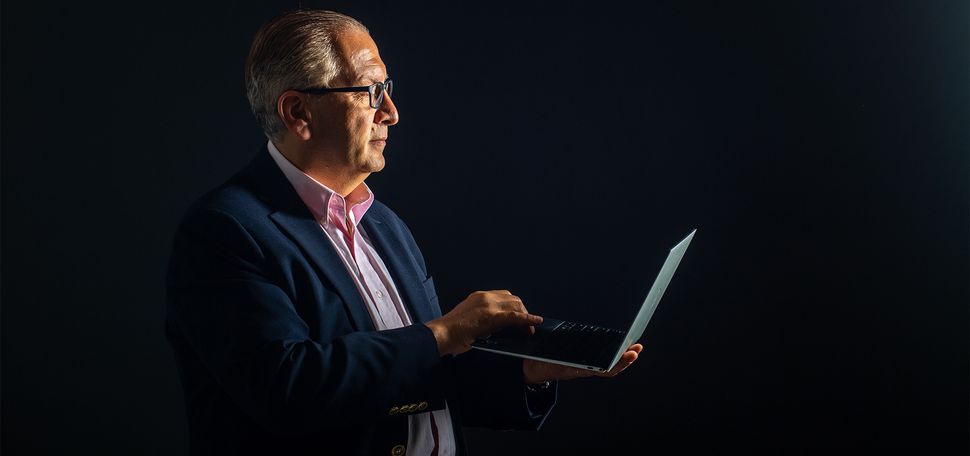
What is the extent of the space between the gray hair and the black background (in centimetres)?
112

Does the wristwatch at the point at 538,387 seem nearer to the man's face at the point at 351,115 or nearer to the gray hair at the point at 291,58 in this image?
the man's face at the point at 351,115

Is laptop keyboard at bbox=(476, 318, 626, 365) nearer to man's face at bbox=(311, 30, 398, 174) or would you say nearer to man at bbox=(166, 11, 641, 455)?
man at bbox=(166, 11, 641, 455)

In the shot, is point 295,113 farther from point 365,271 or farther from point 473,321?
point 473,321

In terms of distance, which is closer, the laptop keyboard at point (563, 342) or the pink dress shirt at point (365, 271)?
the laptop keyboard at point (563, 342)

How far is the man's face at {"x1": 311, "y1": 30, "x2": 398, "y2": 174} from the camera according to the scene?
1.69 meters

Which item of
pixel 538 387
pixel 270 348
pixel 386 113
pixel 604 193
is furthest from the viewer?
pixel 604 193

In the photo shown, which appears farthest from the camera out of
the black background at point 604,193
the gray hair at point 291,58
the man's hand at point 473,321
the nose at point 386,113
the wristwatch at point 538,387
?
the black background at point 604,193

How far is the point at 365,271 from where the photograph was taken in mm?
1709

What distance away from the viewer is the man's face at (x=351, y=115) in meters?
1.69

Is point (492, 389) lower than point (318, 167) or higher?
lower

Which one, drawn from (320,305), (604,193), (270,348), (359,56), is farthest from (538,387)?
(604,193)

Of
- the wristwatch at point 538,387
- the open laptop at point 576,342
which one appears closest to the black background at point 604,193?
the wristwatch at point 538,387

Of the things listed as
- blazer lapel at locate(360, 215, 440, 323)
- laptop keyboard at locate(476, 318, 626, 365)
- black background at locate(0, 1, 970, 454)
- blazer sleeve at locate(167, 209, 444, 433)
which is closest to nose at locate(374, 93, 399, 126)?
blazer lapel at locate(360, 215, 440, 323)

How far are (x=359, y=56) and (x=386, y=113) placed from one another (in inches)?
5.1
